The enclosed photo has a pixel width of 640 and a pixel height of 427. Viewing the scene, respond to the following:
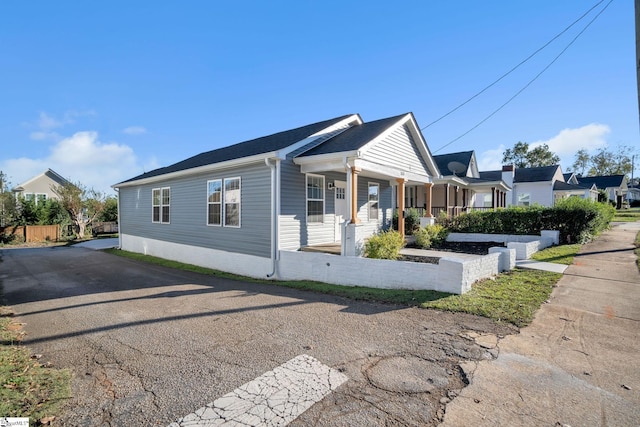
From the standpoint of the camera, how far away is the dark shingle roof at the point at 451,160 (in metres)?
22.6

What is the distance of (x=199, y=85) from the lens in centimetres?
1605

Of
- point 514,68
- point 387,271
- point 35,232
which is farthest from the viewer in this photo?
point 35,232

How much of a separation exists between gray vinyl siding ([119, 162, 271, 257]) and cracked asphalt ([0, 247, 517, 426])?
8.07 ft

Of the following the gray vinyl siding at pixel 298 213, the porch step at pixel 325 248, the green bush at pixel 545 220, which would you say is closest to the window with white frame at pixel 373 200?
the gray vinyl siding at pixel 298 213

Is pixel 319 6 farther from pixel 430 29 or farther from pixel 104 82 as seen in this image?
pixel 104 82

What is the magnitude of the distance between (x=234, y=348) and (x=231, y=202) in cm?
685

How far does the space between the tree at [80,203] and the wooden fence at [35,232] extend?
136 cm

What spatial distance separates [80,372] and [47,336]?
76.7 inches

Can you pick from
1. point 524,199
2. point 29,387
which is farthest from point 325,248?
point 524,199

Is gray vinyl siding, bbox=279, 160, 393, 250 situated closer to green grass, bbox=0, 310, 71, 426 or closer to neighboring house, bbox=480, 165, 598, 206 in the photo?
green grass, bbox=0, 310, 71, 426

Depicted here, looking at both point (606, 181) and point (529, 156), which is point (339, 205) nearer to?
point (606, 181)

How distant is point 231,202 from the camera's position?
408 inches

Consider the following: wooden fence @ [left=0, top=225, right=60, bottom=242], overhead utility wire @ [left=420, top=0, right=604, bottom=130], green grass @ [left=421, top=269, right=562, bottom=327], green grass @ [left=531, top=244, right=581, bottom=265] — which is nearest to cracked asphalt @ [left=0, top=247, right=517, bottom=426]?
green grass @ [left=421, top=269, right=562, bottom=327]

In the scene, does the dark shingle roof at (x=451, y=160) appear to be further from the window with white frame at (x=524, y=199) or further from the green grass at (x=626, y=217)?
the green grass at (x=626, y=217)
